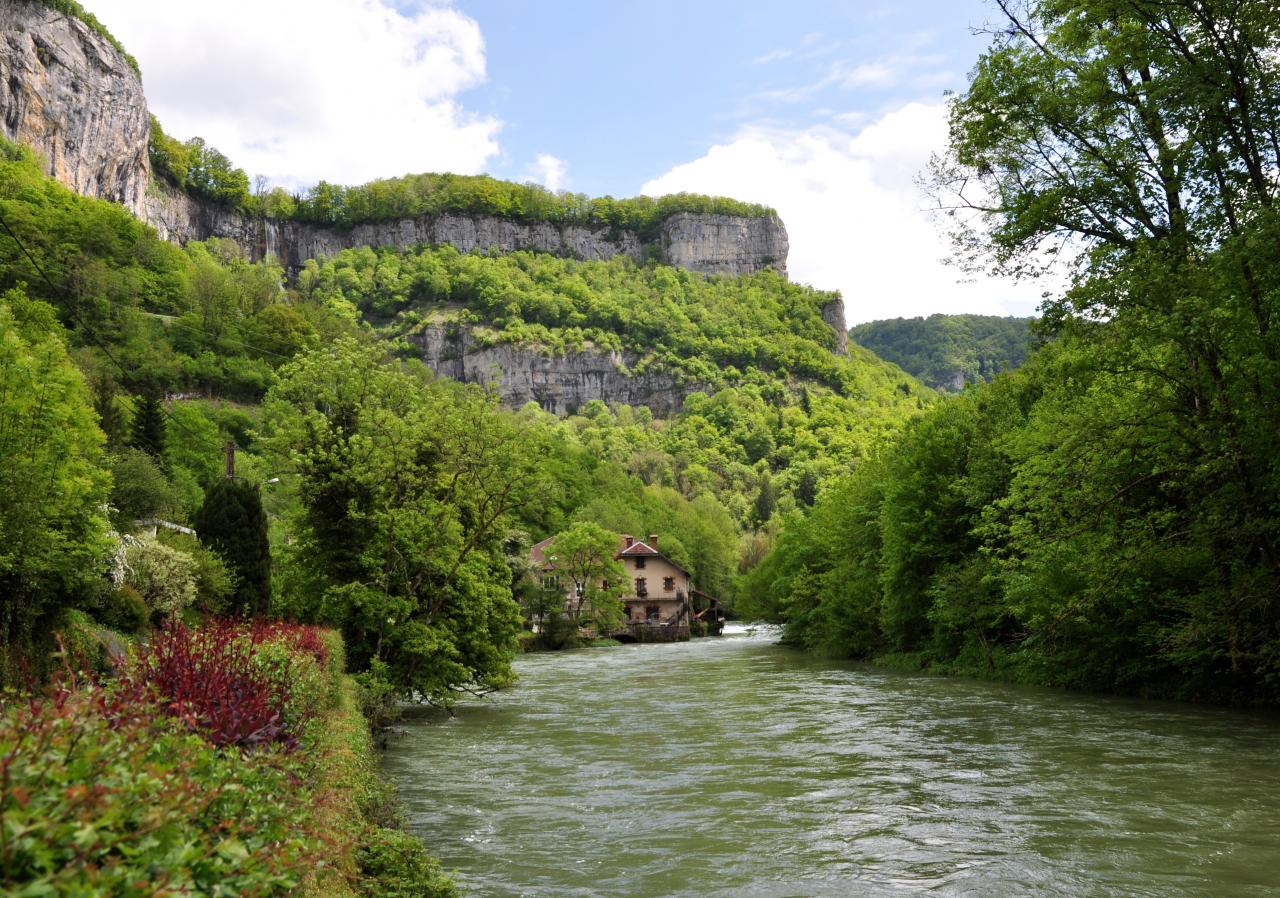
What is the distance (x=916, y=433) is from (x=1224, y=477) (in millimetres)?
22599

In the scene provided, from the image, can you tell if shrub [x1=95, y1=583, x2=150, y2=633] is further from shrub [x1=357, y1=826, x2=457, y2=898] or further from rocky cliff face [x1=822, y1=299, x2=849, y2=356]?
rocky cliff face [x1=822, y1=299, x2=849, y2=356]

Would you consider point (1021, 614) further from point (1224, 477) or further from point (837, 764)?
point (837, 764)

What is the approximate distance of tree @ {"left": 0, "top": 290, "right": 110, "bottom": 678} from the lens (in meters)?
19.4

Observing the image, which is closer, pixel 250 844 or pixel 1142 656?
pixel 250 844

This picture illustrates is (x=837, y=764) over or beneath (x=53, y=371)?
beneath

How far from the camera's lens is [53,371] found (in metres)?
23.8

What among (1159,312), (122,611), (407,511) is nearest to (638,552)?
(407,511)

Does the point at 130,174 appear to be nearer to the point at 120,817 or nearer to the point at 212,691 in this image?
the point at 212,691

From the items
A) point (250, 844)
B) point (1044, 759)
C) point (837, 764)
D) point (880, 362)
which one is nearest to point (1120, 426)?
point (1044, 759)

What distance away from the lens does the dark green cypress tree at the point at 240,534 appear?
103 ft

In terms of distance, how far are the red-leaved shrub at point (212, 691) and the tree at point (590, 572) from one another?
63.3 m

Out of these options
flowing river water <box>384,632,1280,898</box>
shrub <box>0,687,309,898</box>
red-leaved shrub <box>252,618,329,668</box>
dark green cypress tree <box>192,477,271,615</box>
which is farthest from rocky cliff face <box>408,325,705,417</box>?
shrub <box>0,687,309,898</box>

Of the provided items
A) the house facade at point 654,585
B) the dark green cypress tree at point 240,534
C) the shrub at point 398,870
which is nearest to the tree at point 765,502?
the house facade at point 654,585

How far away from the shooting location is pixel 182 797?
3.67m
